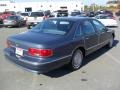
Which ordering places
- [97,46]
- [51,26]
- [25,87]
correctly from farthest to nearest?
[97,46] → [51,26] → [25,87]

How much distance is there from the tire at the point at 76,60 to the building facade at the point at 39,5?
81.5 metres

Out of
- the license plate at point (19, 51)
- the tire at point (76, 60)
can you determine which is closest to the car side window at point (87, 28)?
the tire at point (76, 60)

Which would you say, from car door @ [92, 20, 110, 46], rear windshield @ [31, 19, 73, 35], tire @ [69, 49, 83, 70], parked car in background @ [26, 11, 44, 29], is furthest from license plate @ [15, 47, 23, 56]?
parked car in background @ [26, 11, 44, 29]

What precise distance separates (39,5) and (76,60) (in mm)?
82453

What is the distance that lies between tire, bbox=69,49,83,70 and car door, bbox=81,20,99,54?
0.42m

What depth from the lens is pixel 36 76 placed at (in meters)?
6.27

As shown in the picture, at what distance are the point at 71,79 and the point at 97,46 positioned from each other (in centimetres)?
238

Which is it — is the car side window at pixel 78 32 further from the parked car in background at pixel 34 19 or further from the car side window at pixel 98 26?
the parked car in background at pixel 34 19

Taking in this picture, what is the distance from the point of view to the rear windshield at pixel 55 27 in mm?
6460

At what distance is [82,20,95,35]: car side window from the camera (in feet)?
23.2

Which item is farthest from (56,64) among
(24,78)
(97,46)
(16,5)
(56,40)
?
(16,5)

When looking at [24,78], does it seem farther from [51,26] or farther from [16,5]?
[16,5]

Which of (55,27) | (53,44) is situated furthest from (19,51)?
(55,27)

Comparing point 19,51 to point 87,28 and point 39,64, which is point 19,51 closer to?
point 39,64
